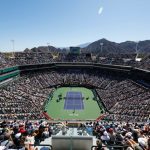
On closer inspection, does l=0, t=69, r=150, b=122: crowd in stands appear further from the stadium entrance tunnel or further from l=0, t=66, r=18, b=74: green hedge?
l=0, t=66, r=18, b=74: green hedge

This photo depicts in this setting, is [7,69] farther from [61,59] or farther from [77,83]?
[61,59]

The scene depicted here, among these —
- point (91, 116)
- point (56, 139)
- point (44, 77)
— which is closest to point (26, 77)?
point (44, 77)

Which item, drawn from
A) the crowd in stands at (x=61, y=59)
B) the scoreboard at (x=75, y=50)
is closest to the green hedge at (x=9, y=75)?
the crowd in stands at (x=61, y=59)

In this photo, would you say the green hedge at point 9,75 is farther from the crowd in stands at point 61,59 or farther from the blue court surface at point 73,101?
the blue court surface at point 73,101

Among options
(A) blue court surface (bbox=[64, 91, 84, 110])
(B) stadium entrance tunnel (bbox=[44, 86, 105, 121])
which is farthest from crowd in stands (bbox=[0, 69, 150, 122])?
(A) blue court surface (bbox=[64, 91, 84, 110])

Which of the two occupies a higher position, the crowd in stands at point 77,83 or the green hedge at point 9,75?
the green hedge at point 9,75

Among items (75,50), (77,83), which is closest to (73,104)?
(77,83)

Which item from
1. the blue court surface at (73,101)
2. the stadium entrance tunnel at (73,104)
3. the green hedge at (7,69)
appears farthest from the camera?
the green hedge at (7,69)
